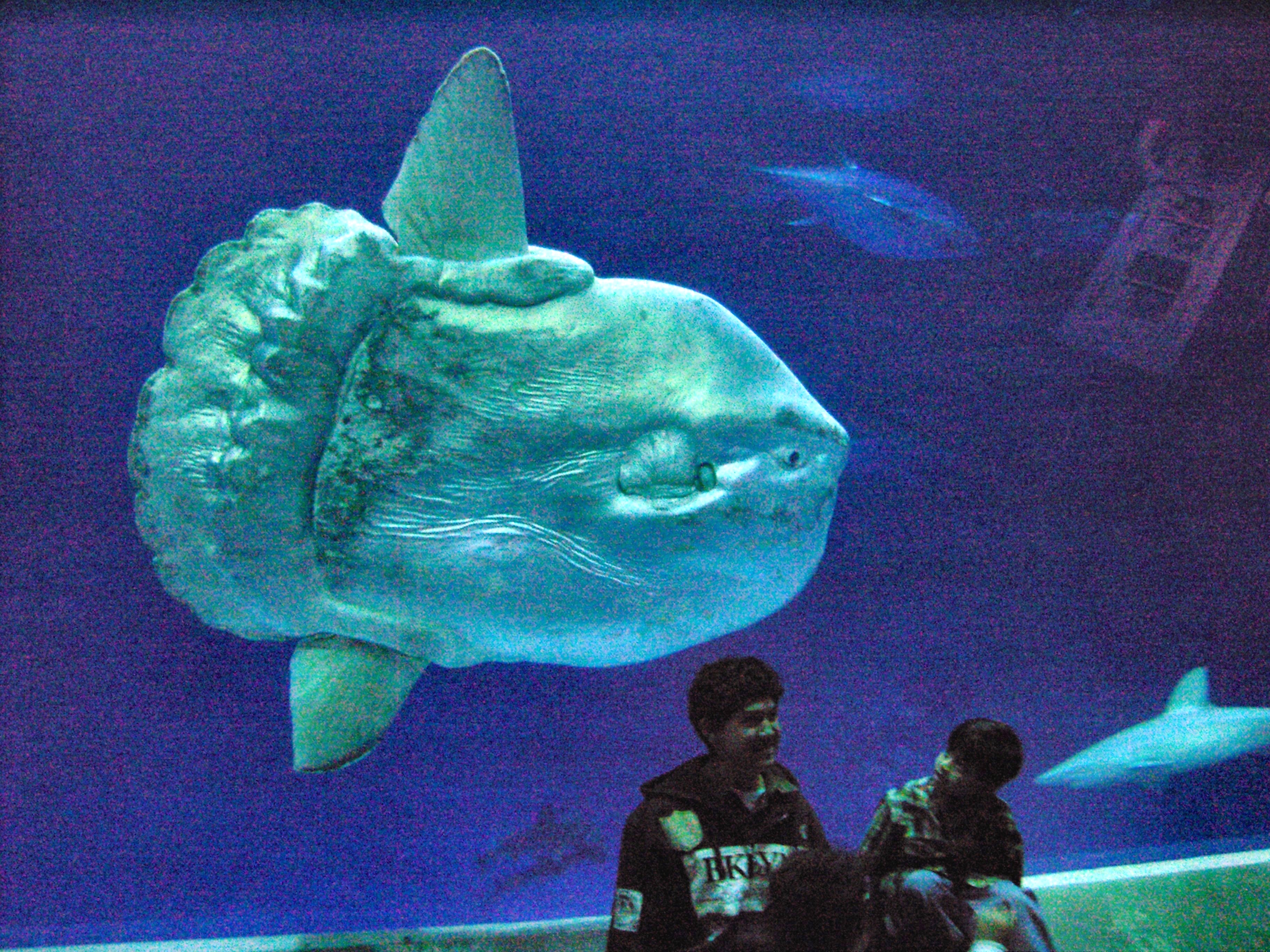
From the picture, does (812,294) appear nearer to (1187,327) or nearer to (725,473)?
(1187,327)

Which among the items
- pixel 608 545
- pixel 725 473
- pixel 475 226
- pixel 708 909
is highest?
pixel 475 226

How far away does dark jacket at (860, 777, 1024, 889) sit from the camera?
4.63ft

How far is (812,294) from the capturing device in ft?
8.98

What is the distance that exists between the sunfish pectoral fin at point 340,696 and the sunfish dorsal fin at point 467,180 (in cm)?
70

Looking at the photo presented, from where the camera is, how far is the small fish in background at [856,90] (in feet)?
8.93

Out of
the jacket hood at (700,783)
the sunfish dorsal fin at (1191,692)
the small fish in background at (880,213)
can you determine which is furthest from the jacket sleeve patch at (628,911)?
the sunfish dorsal fin at (1191,692)

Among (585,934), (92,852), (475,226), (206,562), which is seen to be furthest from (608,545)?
(92,852)

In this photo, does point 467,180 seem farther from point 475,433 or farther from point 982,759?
point 982,759

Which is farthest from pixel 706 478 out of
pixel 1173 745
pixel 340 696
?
pixel 1173 745

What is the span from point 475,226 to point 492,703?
5.26 feet

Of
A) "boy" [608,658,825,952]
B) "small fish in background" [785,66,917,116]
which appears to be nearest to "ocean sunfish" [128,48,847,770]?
"boy" [608,658,825,952]

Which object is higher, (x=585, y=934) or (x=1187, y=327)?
(x=1187, y=327)

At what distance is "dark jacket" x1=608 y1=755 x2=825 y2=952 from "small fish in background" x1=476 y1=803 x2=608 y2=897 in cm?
132

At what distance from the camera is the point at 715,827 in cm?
143
